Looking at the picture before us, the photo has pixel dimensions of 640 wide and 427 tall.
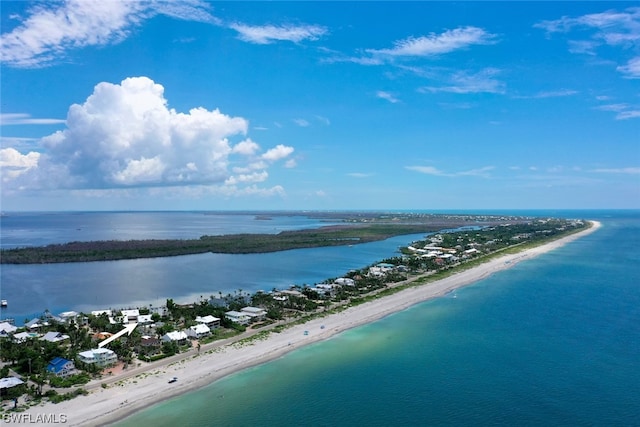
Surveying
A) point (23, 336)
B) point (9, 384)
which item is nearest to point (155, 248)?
point (23, 336)

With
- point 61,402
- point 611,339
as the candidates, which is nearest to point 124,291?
point 61,402

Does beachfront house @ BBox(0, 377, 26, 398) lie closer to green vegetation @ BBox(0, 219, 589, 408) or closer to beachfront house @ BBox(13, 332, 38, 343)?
green vegetation @ BBox(0, 219, 589, 408)

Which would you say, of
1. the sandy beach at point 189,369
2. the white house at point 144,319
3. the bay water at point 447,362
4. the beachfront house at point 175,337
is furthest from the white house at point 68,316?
the sandy beach at point 189,369

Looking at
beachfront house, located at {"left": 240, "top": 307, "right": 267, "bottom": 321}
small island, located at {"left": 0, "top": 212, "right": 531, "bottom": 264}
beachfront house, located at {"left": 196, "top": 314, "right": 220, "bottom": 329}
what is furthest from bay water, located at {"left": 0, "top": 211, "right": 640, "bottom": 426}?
small island, located at {"left": 0, "top": 212, "right": 531, "bottom": 264}

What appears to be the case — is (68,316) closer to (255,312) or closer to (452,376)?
(255,312)

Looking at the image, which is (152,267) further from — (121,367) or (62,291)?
(121,367)

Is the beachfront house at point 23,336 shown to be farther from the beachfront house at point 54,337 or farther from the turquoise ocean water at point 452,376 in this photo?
the turquoise ocean water at point 452,376
